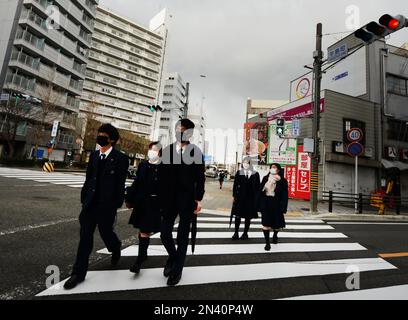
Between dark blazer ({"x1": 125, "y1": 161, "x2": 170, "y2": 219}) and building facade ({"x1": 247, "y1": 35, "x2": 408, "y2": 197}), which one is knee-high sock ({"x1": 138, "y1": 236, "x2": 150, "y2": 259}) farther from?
building facade ({"x1": 247, "y1": 35, "x2": 408, "y2": 197})

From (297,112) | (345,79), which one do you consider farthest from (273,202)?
(345,79)

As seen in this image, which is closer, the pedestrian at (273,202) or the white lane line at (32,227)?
the white lane line at (32,227)

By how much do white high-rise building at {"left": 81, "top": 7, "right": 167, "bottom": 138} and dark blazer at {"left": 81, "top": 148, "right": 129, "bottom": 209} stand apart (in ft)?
179

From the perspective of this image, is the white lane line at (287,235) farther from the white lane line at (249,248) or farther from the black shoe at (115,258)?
the black shoe at (115,258)

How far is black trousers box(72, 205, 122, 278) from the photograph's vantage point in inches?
101

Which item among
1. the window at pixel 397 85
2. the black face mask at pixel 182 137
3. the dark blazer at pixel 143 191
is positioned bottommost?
the dark blazer at pixel 143 191

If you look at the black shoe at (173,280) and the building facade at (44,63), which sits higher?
the building facade at (44,63)

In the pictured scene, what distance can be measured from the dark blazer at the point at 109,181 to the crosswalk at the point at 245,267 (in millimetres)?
864

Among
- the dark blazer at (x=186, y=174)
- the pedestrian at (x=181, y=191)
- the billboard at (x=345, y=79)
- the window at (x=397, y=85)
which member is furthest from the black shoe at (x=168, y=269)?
the window at (x=397, y=85)

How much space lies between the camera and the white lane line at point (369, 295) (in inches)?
102

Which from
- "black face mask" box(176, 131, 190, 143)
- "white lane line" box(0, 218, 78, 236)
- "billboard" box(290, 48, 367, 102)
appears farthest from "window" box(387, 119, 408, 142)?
"white lane line" box(0, 218, 78, 236)

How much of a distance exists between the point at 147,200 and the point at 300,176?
1532 cm

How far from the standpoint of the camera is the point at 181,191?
2.81 meters
